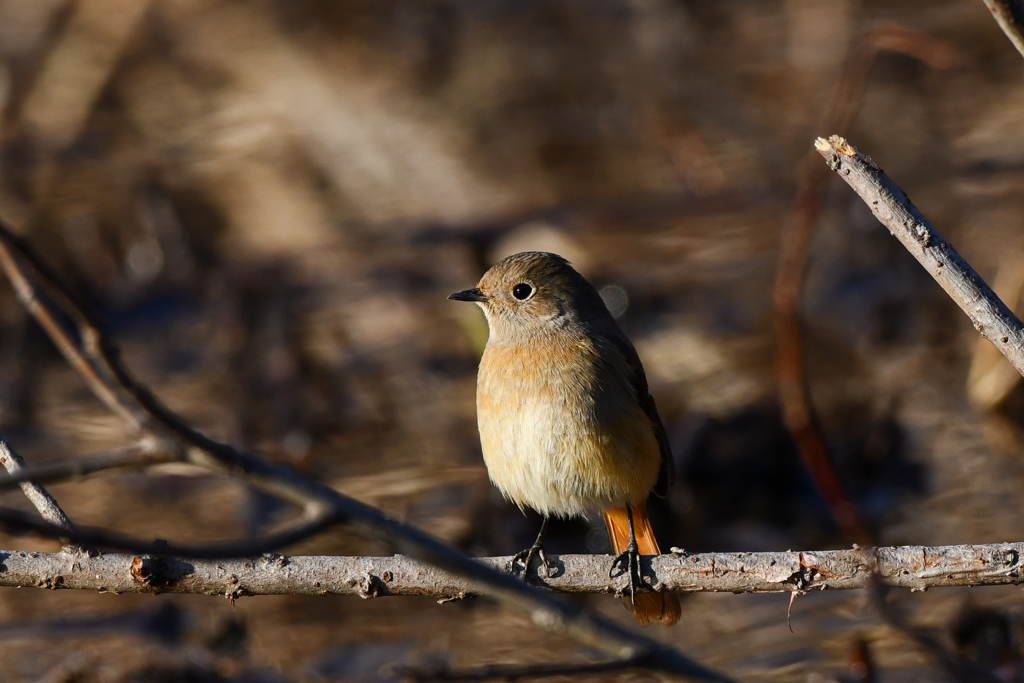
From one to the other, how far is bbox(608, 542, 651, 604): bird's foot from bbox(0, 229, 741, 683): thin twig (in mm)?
1759

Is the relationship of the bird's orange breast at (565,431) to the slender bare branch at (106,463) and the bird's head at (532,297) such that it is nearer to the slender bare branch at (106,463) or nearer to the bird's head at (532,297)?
the bird's head at (532,297)

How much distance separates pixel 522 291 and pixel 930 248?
2337 mm

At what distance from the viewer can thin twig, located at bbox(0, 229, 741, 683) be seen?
7.13ft

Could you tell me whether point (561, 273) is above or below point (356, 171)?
below

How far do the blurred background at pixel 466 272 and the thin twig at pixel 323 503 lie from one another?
13.1 ft

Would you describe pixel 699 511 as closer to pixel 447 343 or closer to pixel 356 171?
pixel 447 343

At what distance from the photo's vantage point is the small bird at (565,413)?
4758mm

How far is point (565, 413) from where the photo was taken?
478 centimetres

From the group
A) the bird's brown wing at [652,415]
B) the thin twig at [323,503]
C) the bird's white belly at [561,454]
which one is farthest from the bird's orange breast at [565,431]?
the thin twig at [323,503]

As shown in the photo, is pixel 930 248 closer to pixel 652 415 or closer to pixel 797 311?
pixel 652 415

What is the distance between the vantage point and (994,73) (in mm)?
12617

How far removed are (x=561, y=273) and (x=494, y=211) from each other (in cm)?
658

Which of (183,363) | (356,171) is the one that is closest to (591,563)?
(183,363)

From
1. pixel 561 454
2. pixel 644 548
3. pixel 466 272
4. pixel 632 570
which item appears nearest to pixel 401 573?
pixel 632 570
